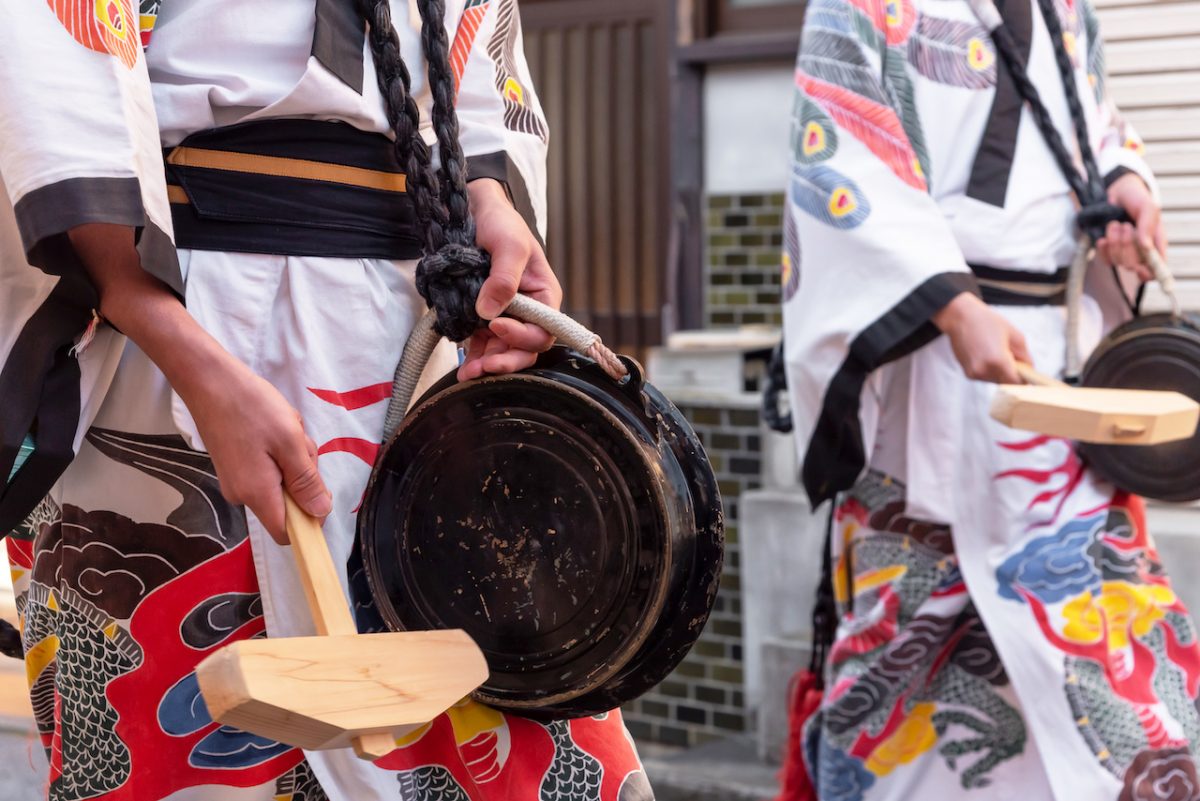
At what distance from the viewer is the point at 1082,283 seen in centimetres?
312

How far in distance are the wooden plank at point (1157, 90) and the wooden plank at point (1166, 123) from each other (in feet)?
0.07

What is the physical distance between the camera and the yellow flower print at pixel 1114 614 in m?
2.81

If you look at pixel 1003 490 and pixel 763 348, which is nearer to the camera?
pixel 1003 490

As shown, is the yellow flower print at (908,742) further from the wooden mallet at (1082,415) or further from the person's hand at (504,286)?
the person's hand at (504,286)

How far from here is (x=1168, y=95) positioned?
14.9 ft

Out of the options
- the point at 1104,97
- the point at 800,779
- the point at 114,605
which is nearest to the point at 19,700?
the point at 114,605

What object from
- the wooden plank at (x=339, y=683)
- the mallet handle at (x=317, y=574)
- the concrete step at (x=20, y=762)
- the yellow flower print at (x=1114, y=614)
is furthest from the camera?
the yellow flower print at (x=1114, y=614)

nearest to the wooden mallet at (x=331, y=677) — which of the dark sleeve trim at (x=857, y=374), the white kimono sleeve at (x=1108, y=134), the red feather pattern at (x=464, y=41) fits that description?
the red feather pattern at (x=464, y=41)

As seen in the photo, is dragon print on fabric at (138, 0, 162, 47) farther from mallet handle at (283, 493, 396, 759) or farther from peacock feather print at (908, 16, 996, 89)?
peacock feather print at (908, 16, 996, 89)

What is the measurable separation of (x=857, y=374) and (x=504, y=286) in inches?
63.1

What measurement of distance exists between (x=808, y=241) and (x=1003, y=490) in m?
0.69

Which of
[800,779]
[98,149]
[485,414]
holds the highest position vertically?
[98,149]

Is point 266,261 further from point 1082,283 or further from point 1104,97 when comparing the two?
point 1104,97

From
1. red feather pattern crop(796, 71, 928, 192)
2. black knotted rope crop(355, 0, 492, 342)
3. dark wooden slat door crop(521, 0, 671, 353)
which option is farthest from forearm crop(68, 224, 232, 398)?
dark wooden slat door crop(521, 0, 671, 353)
